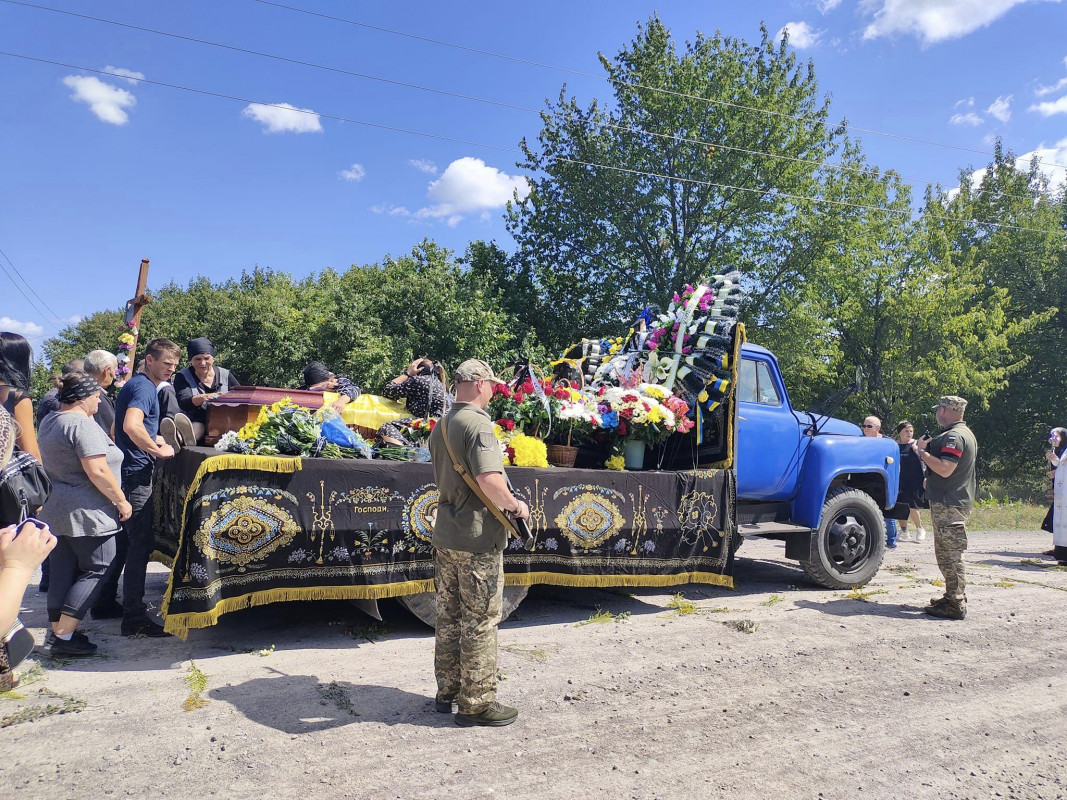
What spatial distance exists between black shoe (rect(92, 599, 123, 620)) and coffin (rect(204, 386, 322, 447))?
1.47 metres

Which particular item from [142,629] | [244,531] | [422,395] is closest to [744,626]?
[422,395]

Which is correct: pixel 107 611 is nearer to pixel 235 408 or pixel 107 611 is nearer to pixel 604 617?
pixel 235 408

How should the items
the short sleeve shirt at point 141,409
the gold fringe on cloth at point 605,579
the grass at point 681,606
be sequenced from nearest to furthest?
1. the short sleeve shirt at point 141,409
2. the gold fringe on cloth at point 605,579
3. the grass at point 681,606

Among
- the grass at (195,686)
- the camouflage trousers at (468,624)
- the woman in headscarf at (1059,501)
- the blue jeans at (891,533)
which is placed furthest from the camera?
the blue jeans at (891,533)

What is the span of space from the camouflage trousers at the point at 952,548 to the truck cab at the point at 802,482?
1.16 m

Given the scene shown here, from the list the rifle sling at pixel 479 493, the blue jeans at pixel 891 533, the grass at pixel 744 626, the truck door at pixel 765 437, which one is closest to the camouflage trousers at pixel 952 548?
the truck door at pixel 765 437

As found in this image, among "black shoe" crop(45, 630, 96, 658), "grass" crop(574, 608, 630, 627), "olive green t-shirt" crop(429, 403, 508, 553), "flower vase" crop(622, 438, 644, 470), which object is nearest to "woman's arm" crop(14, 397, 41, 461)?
"black shoe" crop(45, 630, 96, 658)

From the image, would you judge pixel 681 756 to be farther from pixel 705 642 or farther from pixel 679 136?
pixel 679 136

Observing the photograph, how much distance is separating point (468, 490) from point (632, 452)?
2991 mm

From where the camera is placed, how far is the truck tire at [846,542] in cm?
718

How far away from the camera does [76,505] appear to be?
4.46 metres

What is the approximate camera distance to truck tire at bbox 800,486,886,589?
283 inches

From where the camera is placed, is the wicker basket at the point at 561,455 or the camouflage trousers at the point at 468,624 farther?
the wicker basket at the point at 561,455

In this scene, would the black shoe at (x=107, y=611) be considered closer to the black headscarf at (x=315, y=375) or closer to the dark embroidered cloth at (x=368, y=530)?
the dark embroidered cloth at (x=368, y=530)
